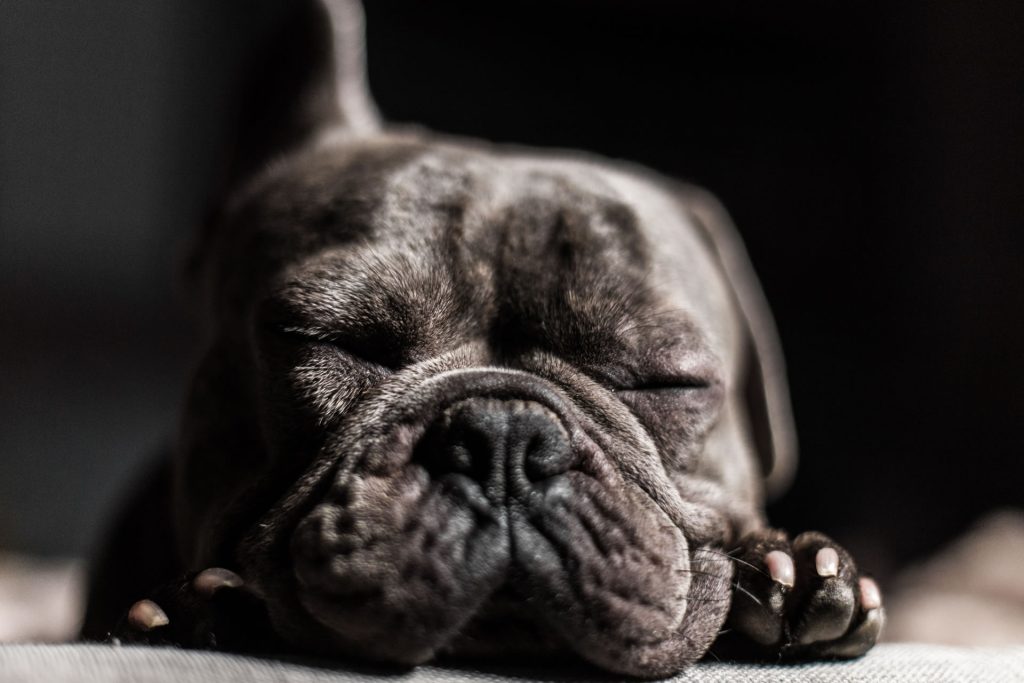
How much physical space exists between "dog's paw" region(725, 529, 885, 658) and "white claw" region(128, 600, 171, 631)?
29.0 inches

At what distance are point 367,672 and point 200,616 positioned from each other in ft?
0.83

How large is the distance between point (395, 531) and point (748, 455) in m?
0.87

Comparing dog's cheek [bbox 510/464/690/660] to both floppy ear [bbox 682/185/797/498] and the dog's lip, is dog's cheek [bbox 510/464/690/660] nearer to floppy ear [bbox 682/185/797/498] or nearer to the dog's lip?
the dog's lip

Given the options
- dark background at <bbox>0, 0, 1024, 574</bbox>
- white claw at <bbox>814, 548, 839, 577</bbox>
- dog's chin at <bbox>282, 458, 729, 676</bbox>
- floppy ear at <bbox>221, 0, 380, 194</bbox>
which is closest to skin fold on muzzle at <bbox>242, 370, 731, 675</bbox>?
dog's chin at <bbox>282, 458, 729, 676</bbox>

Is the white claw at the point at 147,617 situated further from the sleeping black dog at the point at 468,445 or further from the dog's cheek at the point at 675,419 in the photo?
the dog's cheek at the point at 675,419

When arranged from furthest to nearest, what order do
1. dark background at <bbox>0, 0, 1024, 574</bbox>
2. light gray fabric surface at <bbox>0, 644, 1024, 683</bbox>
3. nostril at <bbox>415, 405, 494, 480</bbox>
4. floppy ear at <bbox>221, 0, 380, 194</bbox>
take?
dark background at <bbox>0, 0, 1024, 574</bbox> → floppy ear at <bbox>221, 0, 380, 194</bbox> → nostril at <bbox>415, 405, 494, 480</bbox> → light gray fabric surface at <bbox>0, 644, 1024, 683</bbox>

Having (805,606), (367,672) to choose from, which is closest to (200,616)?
(367,672)

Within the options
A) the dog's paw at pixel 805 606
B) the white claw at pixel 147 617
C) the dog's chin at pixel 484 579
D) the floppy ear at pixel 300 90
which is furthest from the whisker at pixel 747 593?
the floppy ear at pixel 300 90

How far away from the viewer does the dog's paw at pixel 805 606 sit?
1280 mm

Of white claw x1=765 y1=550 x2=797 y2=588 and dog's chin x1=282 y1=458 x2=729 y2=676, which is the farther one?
white claw x1=765 y1=550 x2=797 y2=588

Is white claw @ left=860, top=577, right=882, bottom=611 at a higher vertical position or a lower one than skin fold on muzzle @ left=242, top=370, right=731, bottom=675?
lower

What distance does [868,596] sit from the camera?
132 centimetres

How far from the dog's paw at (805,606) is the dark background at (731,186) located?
151 cm

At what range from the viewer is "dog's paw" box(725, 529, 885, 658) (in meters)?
1.28
